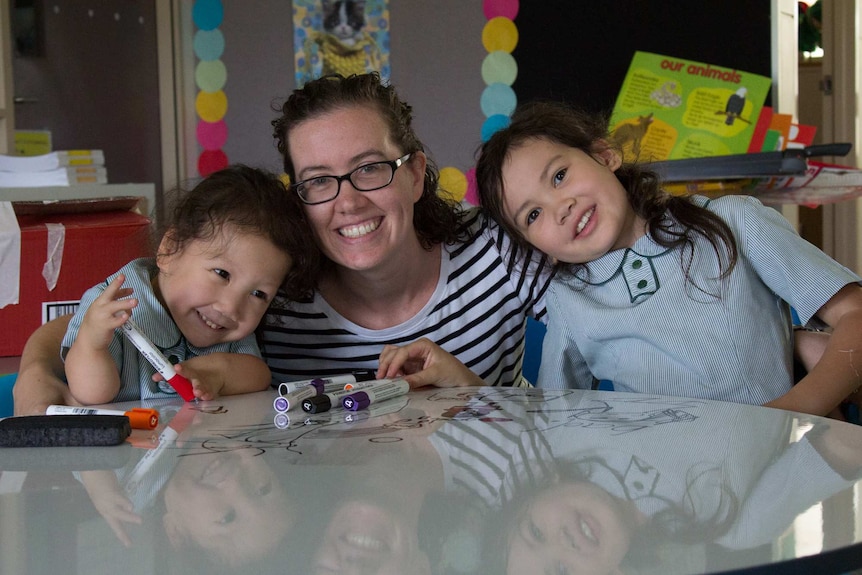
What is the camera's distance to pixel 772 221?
1.39 meters

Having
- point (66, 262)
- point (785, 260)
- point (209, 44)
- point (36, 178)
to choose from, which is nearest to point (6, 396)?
point (66, 262)

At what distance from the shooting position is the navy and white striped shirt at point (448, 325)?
61.7 inches

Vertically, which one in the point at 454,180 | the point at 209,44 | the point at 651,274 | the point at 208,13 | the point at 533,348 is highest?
the point at 208,13

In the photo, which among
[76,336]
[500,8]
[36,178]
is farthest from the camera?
[500,8]

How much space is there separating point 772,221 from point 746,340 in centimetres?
18

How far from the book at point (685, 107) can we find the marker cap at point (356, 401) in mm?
1961

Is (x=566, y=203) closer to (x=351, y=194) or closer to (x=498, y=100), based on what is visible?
(x=351, y=194)

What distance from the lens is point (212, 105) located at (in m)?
3.54

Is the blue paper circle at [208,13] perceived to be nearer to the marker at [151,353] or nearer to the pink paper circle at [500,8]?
the pink paper circle at [500,8]

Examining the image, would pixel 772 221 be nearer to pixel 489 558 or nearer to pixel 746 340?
pixel 746 340

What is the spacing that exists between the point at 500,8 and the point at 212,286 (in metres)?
2.16

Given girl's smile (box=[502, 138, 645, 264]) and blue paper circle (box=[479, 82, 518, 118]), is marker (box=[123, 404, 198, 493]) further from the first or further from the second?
blue paper circle (box=[479, 82, 518, 118])

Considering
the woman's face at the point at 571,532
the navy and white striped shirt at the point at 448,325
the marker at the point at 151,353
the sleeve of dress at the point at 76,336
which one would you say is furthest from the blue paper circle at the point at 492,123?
the woman's face at the point at 571,532

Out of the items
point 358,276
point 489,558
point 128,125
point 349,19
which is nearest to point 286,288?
point 358,276
